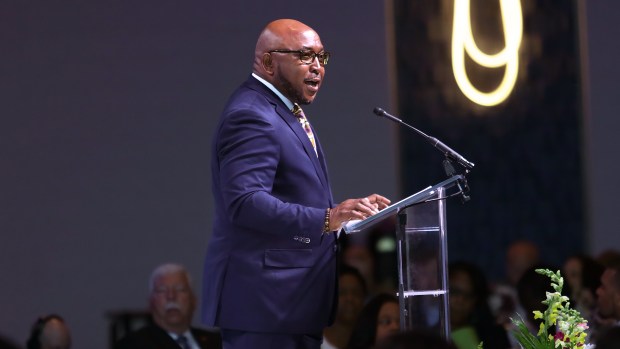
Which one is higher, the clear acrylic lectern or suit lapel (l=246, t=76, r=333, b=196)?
suit lapel (l=246, t=76, r=333, b=196)

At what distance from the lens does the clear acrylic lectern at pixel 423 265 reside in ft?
11.4

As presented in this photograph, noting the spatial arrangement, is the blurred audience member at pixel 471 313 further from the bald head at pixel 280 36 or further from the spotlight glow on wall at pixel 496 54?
the bald head at pixel 280 36

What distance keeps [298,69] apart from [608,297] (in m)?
1.97

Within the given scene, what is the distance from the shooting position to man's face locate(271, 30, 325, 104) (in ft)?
12.1

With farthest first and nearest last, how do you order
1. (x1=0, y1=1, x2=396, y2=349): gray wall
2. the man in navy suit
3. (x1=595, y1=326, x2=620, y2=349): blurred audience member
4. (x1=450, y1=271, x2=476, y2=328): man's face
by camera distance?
(x1=0, y1=1, x2=396, y2=349): gray wall < (x1=450, y1=271, x2=476, y2=328): man's face < the man in navy suit < (x1=595, y1=326, x2=620, y2=349): blurred audience member

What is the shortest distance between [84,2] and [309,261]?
400cm

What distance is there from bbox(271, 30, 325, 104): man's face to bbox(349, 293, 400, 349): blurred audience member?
184cm

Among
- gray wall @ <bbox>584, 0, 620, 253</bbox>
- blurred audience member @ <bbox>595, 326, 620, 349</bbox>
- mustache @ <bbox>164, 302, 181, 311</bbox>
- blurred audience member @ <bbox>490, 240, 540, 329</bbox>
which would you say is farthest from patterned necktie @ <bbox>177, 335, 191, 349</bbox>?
blurred audience member @ <bbox>595, 326, 620, 349</bbox>

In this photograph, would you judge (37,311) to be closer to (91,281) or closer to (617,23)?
(91,281)

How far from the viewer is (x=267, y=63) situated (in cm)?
373

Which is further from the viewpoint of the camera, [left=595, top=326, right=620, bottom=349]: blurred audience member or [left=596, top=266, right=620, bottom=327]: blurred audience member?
[left=596, top=266, right=620, bottom=327]: blurred audience member

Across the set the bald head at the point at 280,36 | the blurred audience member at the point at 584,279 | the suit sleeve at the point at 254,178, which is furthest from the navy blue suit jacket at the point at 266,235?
the blurred audience member at the point at 584,279

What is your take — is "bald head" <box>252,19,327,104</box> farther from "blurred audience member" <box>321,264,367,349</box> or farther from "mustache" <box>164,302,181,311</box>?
"mustache" <box>164,302,181,311</box>

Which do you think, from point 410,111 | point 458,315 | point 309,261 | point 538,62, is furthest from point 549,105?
point 309,261
